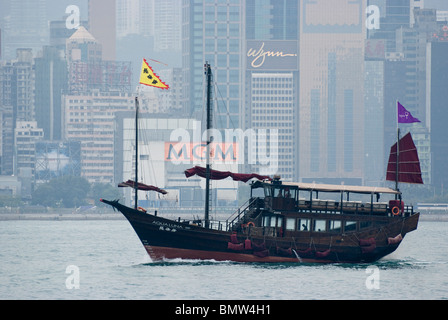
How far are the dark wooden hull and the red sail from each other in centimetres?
561

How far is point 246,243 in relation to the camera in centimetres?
6812

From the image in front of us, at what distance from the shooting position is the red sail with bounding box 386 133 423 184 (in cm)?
7362

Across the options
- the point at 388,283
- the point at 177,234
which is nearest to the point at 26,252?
the point at 177,234

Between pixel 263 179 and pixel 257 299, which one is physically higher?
pixel 263 179

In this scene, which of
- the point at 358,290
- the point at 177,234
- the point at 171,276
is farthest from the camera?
the point at 177,234

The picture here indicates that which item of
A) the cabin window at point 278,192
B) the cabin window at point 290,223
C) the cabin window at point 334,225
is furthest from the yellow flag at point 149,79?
the cabin window at point 334,225

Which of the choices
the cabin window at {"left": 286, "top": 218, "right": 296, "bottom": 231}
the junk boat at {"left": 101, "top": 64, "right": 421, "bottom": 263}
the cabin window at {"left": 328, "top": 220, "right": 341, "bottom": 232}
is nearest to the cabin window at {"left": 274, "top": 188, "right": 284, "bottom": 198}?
the junk boat at {"left": 101, "top": 64, "right": 421, "bottom": 263}

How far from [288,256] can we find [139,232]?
949cm

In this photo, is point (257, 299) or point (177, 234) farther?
point (177, 234)

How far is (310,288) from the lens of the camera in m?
59.6

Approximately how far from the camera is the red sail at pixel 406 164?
242 ft

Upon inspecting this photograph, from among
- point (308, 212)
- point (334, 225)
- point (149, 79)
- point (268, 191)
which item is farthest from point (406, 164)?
point (149, 79)

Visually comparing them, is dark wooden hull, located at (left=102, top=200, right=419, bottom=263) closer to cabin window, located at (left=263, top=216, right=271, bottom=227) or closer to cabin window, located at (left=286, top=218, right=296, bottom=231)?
cabin window, located at (left=286, top=218, right=296, bottom=231)

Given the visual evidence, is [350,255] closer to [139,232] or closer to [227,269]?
[227,269]
